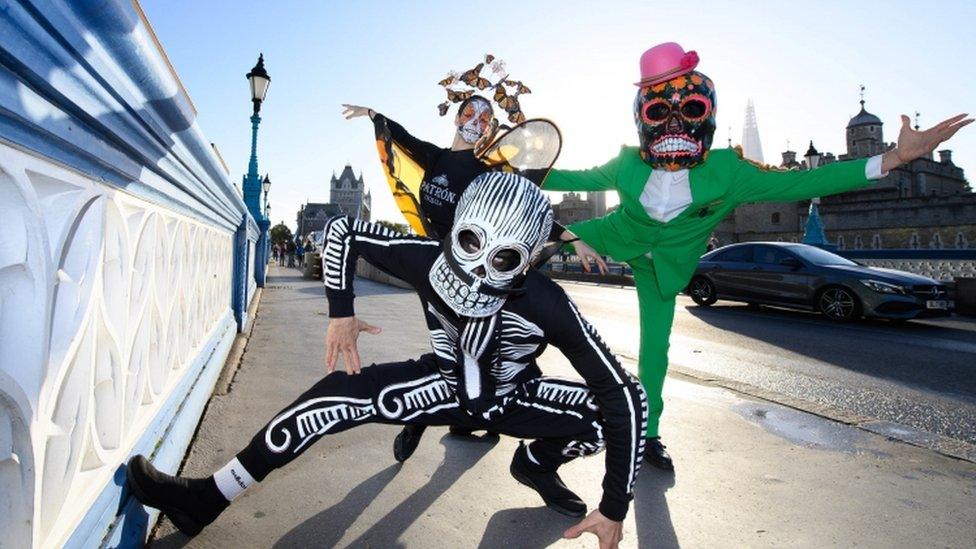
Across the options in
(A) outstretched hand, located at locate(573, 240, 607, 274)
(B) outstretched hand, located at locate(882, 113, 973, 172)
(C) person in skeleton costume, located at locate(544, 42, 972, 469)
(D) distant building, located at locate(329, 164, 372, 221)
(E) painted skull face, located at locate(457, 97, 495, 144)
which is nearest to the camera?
(B) outstretched hand, located at locate(882, 113, 973, 172)

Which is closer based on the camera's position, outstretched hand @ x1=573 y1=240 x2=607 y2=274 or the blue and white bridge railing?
the blue and white bridge railing

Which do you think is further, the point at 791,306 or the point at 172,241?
the point at 791,306

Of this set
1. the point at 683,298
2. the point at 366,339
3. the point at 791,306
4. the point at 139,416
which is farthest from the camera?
the point at 683,298

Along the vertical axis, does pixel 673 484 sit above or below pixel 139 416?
below

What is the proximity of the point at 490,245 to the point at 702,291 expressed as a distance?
10904mm

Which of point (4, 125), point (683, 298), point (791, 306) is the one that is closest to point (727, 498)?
point (4, 125)

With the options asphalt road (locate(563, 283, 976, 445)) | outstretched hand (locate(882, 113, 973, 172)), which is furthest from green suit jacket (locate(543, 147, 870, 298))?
asphalt road (locate(563, 283, 976, 445))

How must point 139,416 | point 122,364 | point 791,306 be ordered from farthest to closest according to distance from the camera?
1. point 791,306
2. point 139,416
3. point 122,364

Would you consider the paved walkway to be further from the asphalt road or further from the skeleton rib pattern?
the skeleton rib pattern

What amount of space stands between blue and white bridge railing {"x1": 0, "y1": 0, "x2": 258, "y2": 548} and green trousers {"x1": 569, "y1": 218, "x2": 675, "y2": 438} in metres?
2.07

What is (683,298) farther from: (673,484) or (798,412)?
(673,484)

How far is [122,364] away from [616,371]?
1.61 meters

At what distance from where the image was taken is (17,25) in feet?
3.17

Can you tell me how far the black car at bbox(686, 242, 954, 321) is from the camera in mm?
8672
